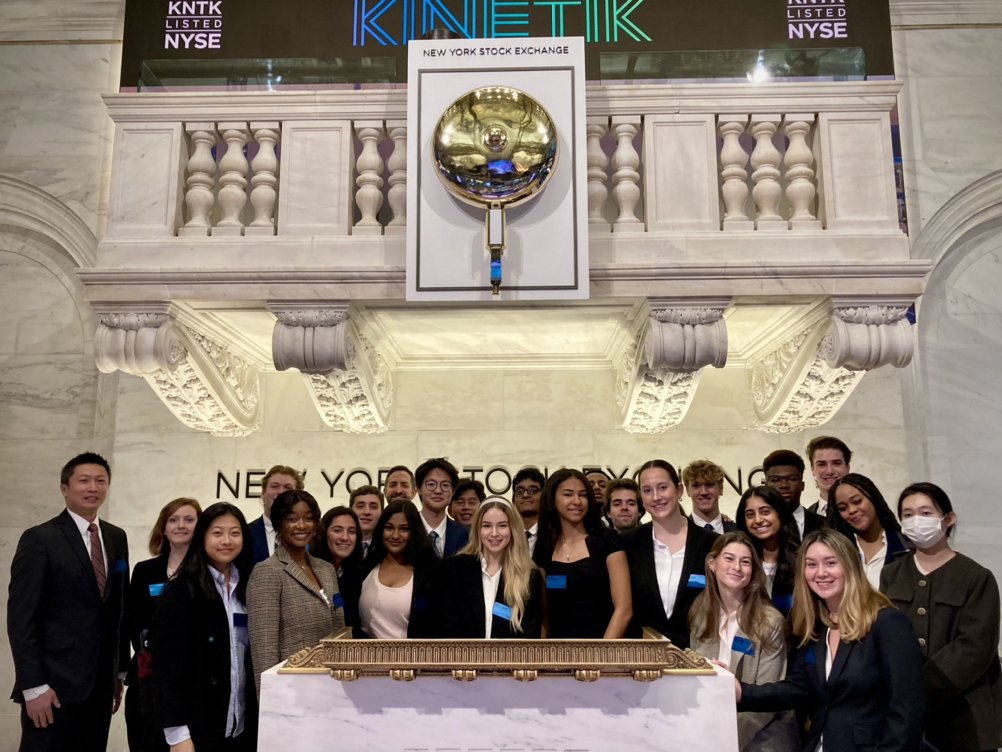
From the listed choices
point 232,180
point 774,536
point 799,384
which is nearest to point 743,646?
point 774,536

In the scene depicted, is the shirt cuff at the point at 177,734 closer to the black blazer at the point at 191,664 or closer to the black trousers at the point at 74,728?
the black blazer at the point at 191,664

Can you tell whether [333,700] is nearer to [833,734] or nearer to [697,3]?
[833,734]

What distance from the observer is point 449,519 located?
630 cm

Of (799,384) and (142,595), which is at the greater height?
(799,384)

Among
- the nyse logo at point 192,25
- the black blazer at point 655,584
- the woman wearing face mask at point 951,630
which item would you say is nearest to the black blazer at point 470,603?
the black blazer at point 655,584

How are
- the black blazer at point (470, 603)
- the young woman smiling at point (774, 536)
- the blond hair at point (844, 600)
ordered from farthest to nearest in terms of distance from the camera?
1. the young woman smiling at point (774, 536)
2. the black blazer at point (470, 603)
3. the blond hair at point (844, 600)

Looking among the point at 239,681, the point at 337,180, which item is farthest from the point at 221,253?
the point at 239,681

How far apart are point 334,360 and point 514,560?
192cm

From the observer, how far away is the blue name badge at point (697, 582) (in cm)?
493

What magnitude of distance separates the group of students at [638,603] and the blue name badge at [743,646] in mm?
13

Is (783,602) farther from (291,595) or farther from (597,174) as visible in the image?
(597,174)

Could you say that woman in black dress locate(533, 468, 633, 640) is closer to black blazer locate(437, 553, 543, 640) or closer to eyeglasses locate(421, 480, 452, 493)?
black blazer locate(437, 553, 543, 640)

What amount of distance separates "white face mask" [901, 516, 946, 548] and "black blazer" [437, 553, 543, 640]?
66.2 inches

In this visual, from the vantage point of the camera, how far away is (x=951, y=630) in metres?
4.53
